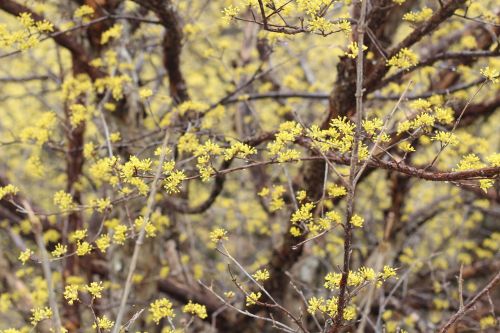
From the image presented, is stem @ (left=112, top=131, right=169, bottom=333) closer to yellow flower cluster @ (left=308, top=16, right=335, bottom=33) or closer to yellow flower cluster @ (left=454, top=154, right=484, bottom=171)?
yellow flower cluster @ (left=308, top=16, right=335, bottom=33)

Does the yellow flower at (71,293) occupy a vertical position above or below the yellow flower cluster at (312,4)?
below

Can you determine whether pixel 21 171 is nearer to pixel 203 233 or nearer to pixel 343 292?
pixel 203 233

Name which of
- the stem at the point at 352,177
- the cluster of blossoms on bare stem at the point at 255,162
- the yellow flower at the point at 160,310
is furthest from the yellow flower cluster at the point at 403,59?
the yellow flower at the point at 160,310

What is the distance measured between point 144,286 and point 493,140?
227 inches

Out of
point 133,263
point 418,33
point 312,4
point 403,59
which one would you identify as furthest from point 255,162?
point 418,33

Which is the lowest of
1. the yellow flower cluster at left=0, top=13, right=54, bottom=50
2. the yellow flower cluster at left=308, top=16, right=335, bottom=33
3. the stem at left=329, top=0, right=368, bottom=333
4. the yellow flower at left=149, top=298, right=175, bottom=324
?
the yellow flower at left=149, top=298, right=175, bottom=324

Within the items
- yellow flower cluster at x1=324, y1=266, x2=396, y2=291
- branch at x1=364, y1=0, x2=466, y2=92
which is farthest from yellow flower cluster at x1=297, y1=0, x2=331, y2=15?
yellow flower cluster at x1=324, y1=266, x2=396, y2=291

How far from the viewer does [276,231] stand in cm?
538

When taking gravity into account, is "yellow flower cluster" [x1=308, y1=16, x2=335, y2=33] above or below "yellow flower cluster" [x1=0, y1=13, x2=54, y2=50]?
below

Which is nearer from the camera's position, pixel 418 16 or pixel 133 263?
pixel 133 263

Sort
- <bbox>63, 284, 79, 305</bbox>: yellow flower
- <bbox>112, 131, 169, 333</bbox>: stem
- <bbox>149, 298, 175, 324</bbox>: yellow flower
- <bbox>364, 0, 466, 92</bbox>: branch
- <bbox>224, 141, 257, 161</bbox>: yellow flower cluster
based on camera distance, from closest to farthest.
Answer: <bbox>112, 131, 169, 333</bbox>: stem
<bbox>63, 284, 79, 305</bbox>: yellow flower
<bbox>224, 141, 257, 161</bbox>: yellow flower cluster
<bbox>149, 298, 175, 324</bbox>: yellow flower
<bbox>364, 0, 466, 92</bbox>: branch

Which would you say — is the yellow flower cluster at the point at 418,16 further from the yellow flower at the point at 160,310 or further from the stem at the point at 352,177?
the yellow flower at the point at 160,310

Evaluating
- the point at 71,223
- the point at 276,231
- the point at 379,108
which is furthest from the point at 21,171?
the point at 379,108

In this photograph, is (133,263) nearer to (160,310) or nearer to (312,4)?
(160,310)
